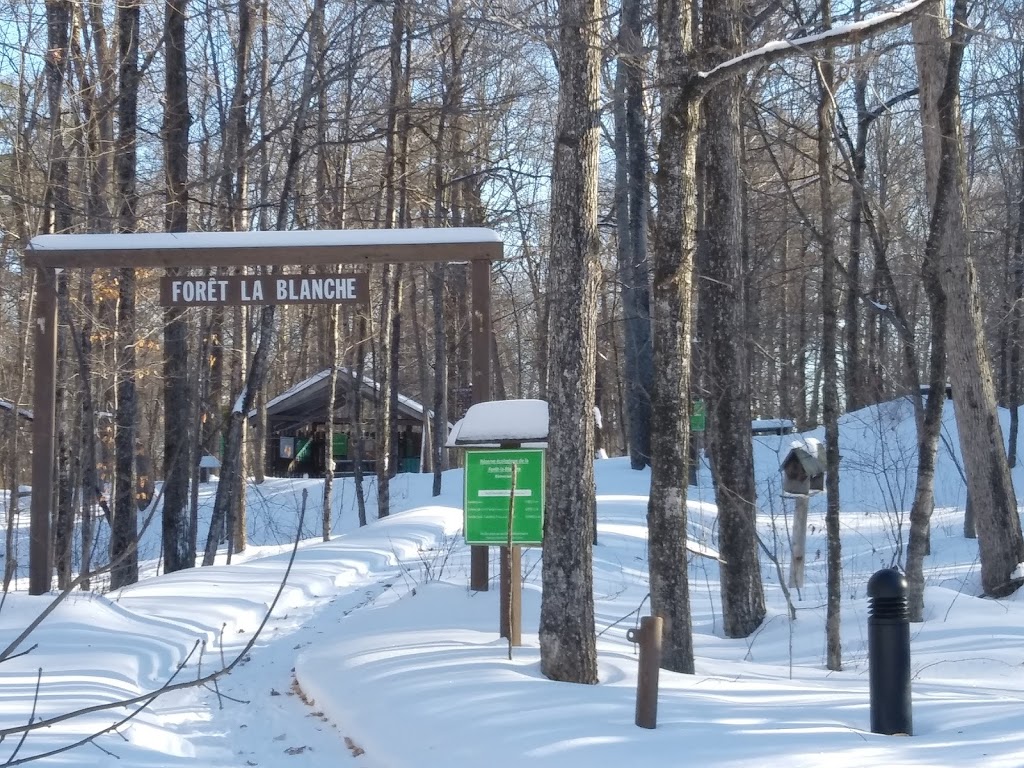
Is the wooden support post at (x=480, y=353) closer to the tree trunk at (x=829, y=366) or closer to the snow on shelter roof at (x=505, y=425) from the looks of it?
the snow on shelter roof at (x=505, y=425)

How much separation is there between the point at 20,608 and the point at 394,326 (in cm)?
1483

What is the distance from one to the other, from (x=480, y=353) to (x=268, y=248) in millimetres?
2518

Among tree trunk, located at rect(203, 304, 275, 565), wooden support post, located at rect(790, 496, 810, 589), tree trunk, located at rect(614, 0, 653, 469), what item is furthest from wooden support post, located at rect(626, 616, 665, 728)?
tree trunk, located at rect(614, 0, 653, 469)

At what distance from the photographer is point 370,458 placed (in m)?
41.4

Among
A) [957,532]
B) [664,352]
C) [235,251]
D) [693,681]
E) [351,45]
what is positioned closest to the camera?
[693,681]

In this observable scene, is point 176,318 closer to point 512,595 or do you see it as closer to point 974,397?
point 512,595

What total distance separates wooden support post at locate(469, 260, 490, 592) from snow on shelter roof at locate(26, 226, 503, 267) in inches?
9.7

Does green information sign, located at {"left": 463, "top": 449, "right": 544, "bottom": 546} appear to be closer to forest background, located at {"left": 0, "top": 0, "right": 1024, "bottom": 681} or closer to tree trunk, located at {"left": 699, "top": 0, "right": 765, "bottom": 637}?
forest background, located at {"left": 0, "top": 0, "right": 1024, "bottom": 681}

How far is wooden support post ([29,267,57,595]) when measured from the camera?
10.5 metres

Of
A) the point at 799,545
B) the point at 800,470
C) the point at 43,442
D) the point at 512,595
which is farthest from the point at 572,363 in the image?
the point at 800,470

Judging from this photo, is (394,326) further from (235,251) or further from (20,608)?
(20,608)

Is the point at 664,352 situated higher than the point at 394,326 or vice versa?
the point at 394,326

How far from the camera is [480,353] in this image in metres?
10.4

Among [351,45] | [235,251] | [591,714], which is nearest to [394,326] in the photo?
[351,45]
